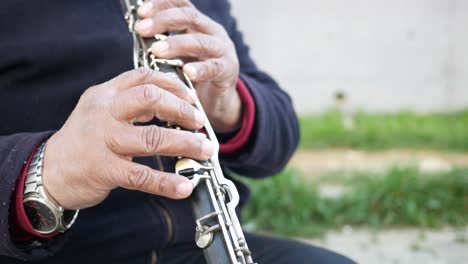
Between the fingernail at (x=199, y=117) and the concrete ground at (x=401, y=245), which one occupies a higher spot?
the fingernail at (x=199, y=117)

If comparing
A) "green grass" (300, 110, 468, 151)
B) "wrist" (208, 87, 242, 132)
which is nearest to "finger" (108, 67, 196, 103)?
"wrist" (208, 87, 242, 132)

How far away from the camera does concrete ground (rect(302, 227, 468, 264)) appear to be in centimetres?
213

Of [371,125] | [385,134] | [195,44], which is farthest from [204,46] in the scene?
[371,125]

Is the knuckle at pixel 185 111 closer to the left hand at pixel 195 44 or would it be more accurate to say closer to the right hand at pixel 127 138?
the right hand at pixel 127 138

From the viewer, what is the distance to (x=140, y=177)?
0.83 metres

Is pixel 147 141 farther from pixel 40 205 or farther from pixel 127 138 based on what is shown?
pixel 40 205

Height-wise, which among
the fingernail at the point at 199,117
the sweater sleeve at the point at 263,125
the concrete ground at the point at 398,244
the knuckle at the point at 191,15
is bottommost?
the concrete ground at the point at 398,244

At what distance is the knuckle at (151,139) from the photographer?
2.68 ft

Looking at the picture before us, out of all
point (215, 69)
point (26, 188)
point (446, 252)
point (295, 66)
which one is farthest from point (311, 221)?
point (295, 66)

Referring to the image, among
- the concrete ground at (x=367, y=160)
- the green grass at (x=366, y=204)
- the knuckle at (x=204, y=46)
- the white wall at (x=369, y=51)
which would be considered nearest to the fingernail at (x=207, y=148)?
the knuckle at (x=204, y=46)

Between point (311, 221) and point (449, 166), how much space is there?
34.5 inches

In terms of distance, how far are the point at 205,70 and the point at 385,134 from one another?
8.65 feet

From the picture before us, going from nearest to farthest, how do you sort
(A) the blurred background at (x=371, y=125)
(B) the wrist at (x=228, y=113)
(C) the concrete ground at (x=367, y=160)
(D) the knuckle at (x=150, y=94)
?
(D) the knuckle at (x=150, y=94) → (B) the wrist at (x=228, y=113) → (A) the blurred background at (x=371, y=125) → (C) the concrete ground at (x=367, y=160)

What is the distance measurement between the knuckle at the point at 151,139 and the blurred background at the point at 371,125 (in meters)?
1.46
